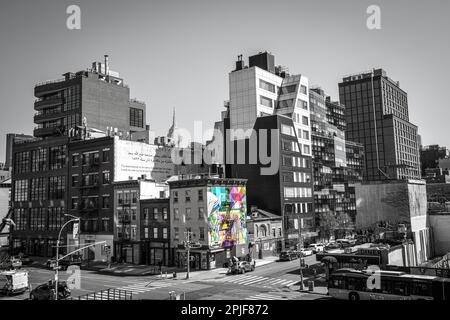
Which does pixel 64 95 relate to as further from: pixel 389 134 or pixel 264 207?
pixel 389 134

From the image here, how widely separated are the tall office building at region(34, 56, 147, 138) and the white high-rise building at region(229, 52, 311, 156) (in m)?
28.1

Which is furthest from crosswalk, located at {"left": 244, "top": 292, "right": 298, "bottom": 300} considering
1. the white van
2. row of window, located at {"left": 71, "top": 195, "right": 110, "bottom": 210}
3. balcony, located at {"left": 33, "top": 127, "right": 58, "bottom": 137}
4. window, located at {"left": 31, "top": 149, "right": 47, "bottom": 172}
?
balcony, located at {"left": 33, "top": 127, "right": 58, "bottom": 137}

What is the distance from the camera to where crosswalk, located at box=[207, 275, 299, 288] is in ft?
144

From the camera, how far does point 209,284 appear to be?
148ft

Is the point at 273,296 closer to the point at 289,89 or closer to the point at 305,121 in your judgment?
the point at 305,121

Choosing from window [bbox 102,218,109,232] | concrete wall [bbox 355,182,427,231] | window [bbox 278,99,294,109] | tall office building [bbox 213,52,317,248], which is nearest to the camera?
concrete wall [bbox 355,182,427,231]

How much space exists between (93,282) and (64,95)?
60.5 m

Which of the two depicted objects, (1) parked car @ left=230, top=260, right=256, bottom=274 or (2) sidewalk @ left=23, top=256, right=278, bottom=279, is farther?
(2) sidewalk @ left=23, top=256, right=278, bottom=279

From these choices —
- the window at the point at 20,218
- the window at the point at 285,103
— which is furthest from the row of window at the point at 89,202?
the window at the point at 285,103

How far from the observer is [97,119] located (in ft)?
308

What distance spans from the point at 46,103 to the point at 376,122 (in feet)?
437

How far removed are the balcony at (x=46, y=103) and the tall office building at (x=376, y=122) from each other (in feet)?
409

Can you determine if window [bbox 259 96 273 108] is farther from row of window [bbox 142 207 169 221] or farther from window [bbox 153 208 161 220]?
window [bbox 153 208 161 220]

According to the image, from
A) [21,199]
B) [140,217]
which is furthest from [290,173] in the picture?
[21,199]
